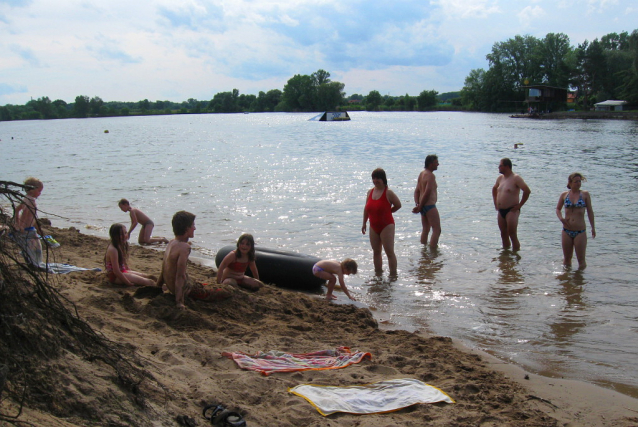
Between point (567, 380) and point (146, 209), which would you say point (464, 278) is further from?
point (146, 209)

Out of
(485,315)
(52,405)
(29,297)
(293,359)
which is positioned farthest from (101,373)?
(485,315)

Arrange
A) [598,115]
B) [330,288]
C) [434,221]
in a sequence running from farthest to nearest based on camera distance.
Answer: [598,115] < [434,221] < [330,288]

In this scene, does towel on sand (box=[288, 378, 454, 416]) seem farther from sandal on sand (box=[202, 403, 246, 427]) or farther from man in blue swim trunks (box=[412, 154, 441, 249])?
man in blue swim trunks (box=[412, 154, 441, 249])

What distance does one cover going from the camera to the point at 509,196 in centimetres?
968

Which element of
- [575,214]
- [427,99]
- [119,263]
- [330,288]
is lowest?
[330,288]

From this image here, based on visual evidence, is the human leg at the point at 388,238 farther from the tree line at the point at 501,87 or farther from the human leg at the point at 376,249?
the tree line at the point at 501,87

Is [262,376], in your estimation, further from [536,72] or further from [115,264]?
[536,72]

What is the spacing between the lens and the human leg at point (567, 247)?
28.9 ft

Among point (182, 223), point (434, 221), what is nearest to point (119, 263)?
point (182, 223)

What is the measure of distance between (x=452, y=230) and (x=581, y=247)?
406cm

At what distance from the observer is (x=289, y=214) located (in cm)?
1492

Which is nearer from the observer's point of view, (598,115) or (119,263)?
(119,263)

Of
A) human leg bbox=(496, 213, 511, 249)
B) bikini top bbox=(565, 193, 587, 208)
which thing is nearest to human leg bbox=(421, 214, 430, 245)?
human leg bbox=(496, 213, 511, 249)

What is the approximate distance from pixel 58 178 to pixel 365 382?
938 inches
